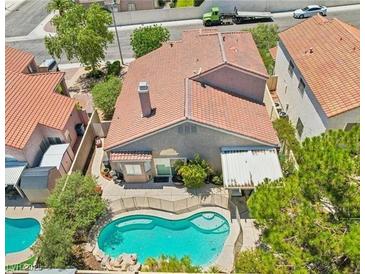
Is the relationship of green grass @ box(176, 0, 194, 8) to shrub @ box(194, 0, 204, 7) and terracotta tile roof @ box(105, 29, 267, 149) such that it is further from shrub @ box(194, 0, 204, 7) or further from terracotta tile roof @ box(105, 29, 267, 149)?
terracotta tile roof @ box(105, 29, 267, 149)

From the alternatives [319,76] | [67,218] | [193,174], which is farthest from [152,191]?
[319,76]

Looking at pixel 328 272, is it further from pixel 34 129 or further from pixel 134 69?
pixel 134 69

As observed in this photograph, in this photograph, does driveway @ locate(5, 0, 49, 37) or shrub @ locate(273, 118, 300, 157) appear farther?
driveway @ locate(5, 0, 49, 37)

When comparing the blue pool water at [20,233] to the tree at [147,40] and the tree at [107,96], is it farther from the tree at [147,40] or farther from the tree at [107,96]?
the tree at [147,40]

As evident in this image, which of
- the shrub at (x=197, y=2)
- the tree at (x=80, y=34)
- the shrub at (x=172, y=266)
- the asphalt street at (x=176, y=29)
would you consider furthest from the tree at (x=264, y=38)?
the shrub at (x=172, y=266)

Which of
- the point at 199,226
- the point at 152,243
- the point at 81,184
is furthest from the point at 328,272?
the point at 81,184

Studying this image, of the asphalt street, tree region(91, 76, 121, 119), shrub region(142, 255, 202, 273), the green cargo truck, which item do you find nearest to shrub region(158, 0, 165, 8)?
the asphalt street

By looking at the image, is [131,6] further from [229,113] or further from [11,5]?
[229,113]
